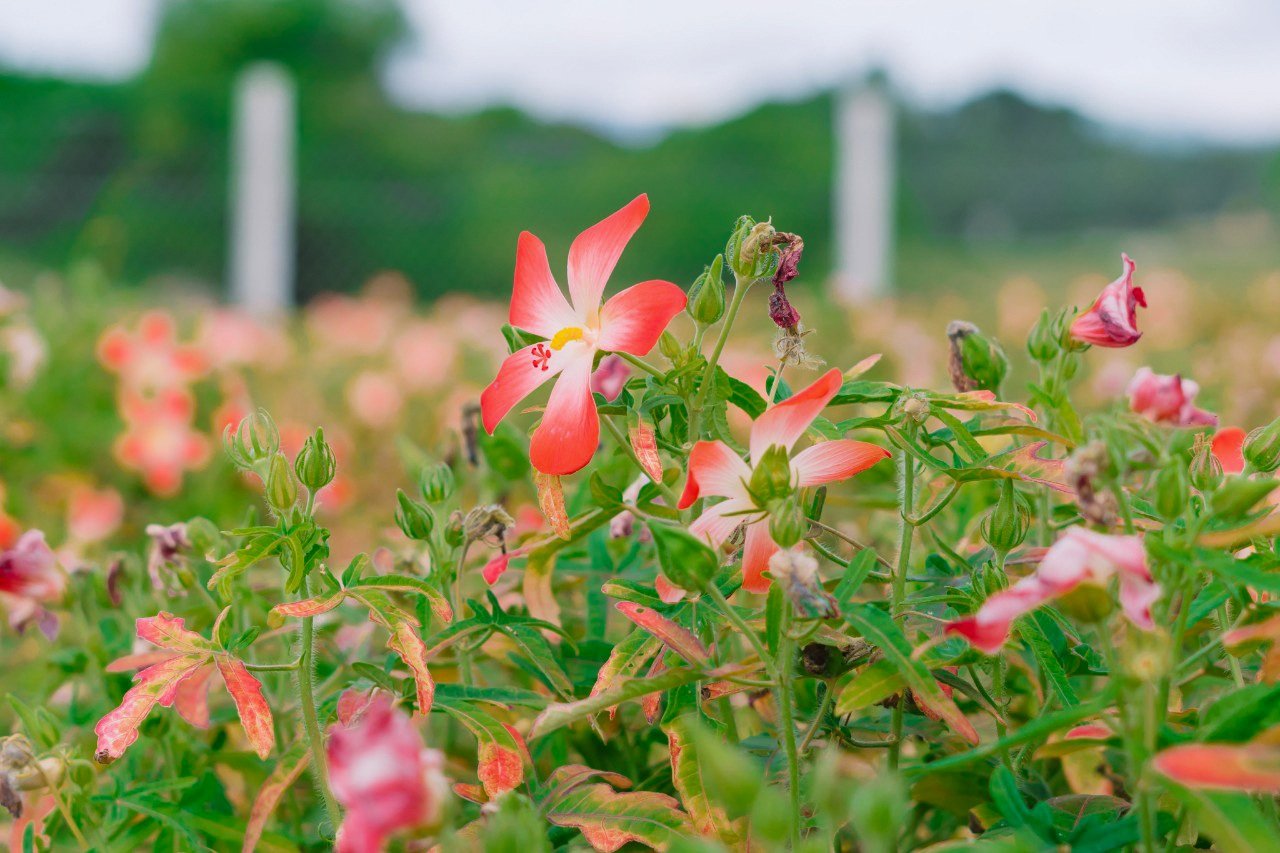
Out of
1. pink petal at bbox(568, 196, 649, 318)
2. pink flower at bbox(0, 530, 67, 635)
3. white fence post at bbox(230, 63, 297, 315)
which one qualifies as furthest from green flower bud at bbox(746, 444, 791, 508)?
white fence post at bbox(230, 63, 297, 315)

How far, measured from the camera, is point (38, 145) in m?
10.3

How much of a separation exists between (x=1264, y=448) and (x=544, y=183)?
10138mm

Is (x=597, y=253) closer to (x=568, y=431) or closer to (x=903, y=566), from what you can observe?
(x=568, y=431)

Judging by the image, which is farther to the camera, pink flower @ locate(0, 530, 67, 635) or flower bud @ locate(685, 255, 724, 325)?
pink flower @ locate(0, 530, 67, 635)

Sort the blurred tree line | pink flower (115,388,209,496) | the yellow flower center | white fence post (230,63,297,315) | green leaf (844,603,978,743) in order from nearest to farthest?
1. green leaf (844,603,978,743)
2. the yellow flower center
3. pink flower (115,388,209,496)
4. white fence post (230,63,297,315)
5. the blurred tree line

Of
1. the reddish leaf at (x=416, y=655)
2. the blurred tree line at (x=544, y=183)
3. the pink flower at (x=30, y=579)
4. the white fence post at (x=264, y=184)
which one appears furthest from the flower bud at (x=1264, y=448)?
the blurred tree line at (x=544, y=183)

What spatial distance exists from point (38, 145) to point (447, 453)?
36.3ft

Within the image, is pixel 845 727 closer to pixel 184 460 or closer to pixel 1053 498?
pixel 1053 498

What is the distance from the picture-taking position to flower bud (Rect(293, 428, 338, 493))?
0.48 metres

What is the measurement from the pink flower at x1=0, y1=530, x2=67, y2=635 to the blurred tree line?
862 cm

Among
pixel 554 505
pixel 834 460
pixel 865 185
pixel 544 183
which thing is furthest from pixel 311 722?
pixel 544 183

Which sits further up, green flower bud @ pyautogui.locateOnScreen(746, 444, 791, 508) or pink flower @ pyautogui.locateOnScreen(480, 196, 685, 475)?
pink flower @ pyautogui.locateOnScreen(480, 196, 685, 475)

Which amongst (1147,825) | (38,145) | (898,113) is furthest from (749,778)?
(38,145)

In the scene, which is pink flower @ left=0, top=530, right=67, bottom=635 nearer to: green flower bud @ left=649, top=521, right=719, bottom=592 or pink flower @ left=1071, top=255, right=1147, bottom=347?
green flower bud @ left=649, top=521, right=719, bottom=592
